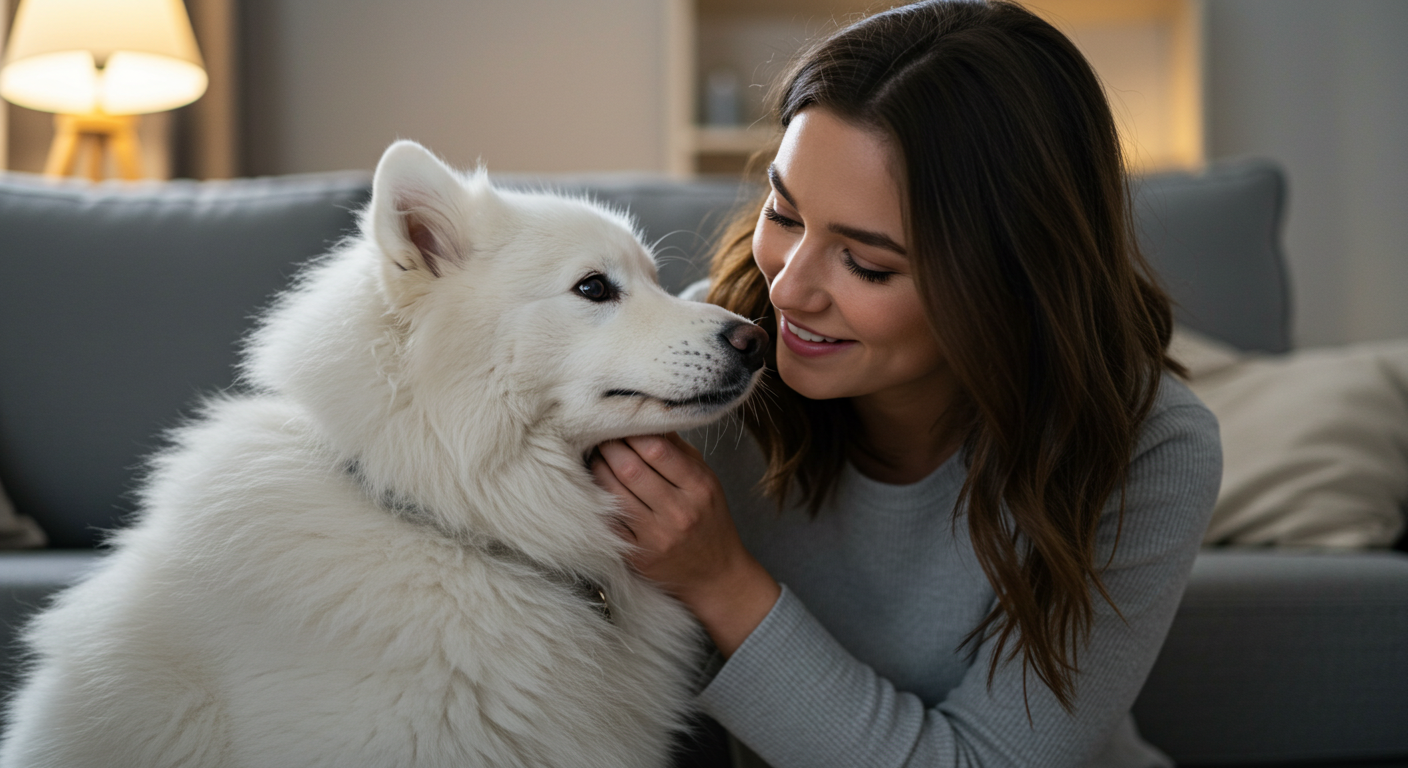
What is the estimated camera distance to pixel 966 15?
1150mm

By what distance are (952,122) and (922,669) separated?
2.74 feet

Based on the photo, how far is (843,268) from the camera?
113cm

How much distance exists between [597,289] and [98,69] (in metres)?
2.42

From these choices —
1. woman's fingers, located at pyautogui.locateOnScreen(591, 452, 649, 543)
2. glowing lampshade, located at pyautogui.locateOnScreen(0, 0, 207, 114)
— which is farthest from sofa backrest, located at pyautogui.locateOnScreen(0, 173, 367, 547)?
woman's fingers, located at pyautogui.locateOnScreen(591, 452, 649, 543)

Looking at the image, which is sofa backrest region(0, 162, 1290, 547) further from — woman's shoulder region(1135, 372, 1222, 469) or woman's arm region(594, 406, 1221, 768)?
woman's arm region(594, 406, 1221, 768)

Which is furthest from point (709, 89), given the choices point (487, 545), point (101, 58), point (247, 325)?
point (487, 545)

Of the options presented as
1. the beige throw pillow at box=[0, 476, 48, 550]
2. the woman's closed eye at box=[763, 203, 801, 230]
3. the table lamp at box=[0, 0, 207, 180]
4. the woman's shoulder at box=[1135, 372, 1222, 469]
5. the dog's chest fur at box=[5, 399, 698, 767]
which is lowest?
the beige throw pillow at box=[0, 476, 48, 550]

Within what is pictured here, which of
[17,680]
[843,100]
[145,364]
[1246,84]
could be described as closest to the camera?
[843,100]

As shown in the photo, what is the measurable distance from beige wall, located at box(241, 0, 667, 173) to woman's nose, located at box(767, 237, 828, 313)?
10.1 ft

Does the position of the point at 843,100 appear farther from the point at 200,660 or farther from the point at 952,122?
the point at 200,660

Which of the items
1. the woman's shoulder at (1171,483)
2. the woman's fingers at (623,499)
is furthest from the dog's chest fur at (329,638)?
the woman's shoulder at (1171,483)

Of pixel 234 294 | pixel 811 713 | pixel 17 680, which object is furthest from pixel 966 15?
pixel 17 680

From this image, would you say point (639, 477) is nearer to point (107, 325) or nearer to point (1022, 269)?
point (1022, 269)

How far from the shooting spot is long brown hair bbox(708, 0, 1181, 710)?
1.06 meters
